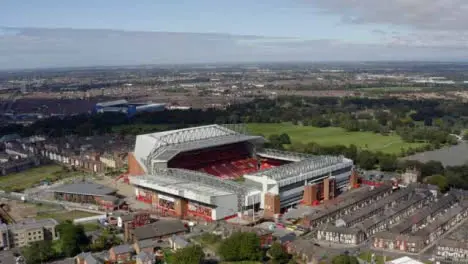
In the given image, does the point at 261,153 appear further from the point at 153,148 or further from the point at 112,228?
the point at 112,228

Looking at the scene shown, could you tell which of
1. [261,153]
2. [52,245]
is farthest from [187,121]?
[52,245]

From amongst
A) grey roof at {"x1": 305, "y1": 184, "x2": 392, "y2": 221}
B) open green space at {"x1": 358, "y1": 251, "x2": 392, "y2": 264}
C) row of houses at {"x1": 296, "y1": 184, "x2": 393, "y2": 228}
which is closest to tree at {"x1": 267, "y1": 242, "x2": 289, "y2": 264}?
open green space at {"x1": 358, "y1": 251, "x2": 392, "y2": 264}

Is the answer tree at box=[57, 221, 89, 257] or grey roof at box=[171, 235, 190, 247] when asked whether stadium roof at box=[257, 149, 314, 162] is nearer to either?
grey roof at box=[171, 235, 190, 247]

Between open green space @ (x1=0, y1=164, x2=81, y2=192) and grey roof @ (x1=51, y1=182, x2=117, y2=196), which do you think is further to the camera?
open green space @ (x1=0, y1=164, x2=81, y2=192)

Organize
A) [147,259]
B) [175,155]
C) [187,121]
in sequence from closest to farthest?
1. [147,259]
2. [175,155]
3. [187,121]

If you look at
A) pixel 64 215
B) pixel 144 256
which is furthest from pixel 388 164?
pixel 64 215

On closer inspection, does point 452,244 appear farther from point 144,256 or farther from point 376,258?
point 144,256
